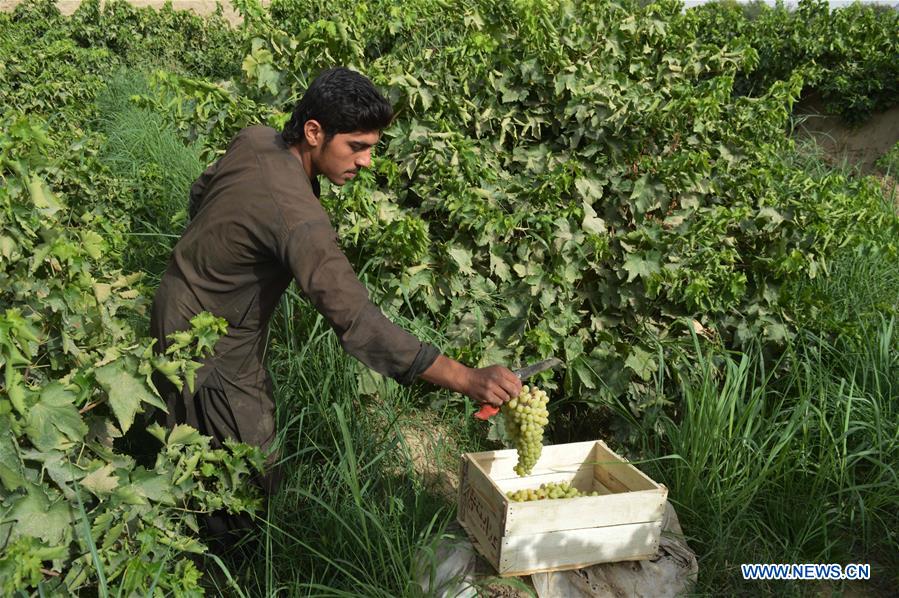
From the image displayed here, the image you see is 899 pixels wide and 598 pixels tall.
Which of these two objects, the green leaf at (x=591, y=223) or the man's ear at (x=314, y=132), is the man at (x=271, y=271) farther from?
the green leaf at (x=591, y=223)

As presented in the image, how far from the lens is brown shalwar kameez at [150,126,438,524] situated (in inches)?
114

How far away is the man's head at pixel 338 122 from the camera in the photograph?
3.06m

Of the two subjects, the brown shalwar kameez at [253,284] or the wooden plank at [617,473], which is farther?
the wooden plank at [617,473]

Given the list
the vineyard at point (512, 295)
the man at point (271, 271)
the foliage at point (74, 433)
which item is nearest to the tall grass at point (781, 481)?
the vineyard at point (512, 295)

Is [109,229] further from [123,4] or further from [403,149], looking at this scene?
[123,4]

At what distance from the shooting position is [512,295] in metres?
4.67

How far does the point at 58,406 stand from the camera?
2.31m

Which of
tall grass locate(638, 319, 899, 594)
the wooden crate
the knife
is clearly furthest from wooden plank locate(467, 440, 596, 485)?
tall grass locate(638, 319, 899, 594)

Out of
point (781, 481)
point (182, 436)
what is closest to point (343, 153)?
point (182, 436)

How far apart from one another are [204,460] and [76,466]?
56 cm

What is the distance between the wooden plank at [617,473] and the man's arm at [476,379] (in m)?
0.73

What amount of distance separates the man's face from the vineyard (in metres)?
0.76

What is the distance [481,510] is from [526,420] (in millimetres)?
436

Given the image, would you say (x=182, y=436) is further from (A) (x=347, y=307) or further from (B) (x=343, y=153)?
(B) (x=343, y=153)
